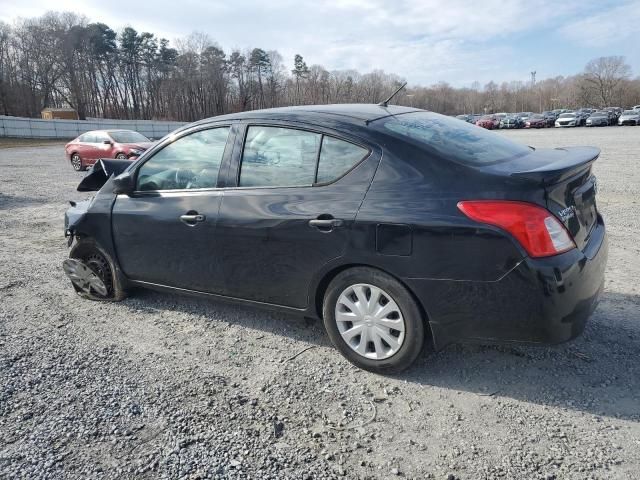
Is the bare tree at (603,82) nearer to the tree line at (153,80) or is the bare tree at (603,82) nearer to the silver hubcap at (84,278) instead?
the tree line at (153,80)

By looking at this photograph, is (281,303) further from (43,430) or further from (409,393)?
(43,430)

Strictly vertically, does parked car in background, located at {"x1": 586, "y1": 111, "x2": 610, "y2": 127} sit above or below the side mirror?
above

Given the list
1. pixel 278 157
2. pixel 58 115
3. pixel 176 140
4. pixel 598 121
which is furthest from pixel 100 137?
pixel 598 121

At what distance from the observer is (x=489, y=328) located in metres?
2.68

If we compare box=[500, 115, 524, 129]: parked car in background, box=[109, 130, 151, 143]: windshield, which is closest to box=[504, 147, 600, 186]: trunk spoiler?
box=[109, 130, 151, 143]: windshield

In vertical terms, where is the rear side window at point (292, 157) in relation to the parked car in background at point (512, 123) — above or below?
below

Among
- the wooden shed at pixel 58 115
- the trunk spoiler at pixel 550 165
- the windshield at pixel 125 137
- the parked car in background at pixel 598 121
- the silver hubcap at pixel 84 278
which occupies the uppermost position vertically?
the wooden shed at pixel 58 115

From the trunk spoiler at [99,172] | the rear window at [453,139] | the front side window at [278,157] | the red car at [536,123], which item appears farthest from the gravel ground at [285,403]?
the red car at [536,123]

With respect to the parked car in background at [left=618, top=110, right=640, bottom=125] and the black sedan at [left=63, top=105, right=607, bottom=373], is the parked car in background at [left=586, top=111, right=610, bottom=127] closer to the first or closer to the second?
the parked car in background at [left=618, top=110, right=640, bottom=125]

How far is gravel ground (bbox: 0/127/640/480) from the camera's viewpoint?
2.32 m

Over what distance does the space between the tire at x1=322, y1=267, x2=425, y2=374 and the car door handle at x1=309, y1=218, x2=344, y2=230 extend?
296 millimetres

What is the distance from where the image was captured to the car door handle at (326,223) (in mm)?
2939

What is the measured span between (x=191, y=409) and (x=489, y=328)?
1.78 m

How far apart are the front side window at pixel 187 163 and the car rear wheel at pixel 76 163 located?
1480 centimetres
